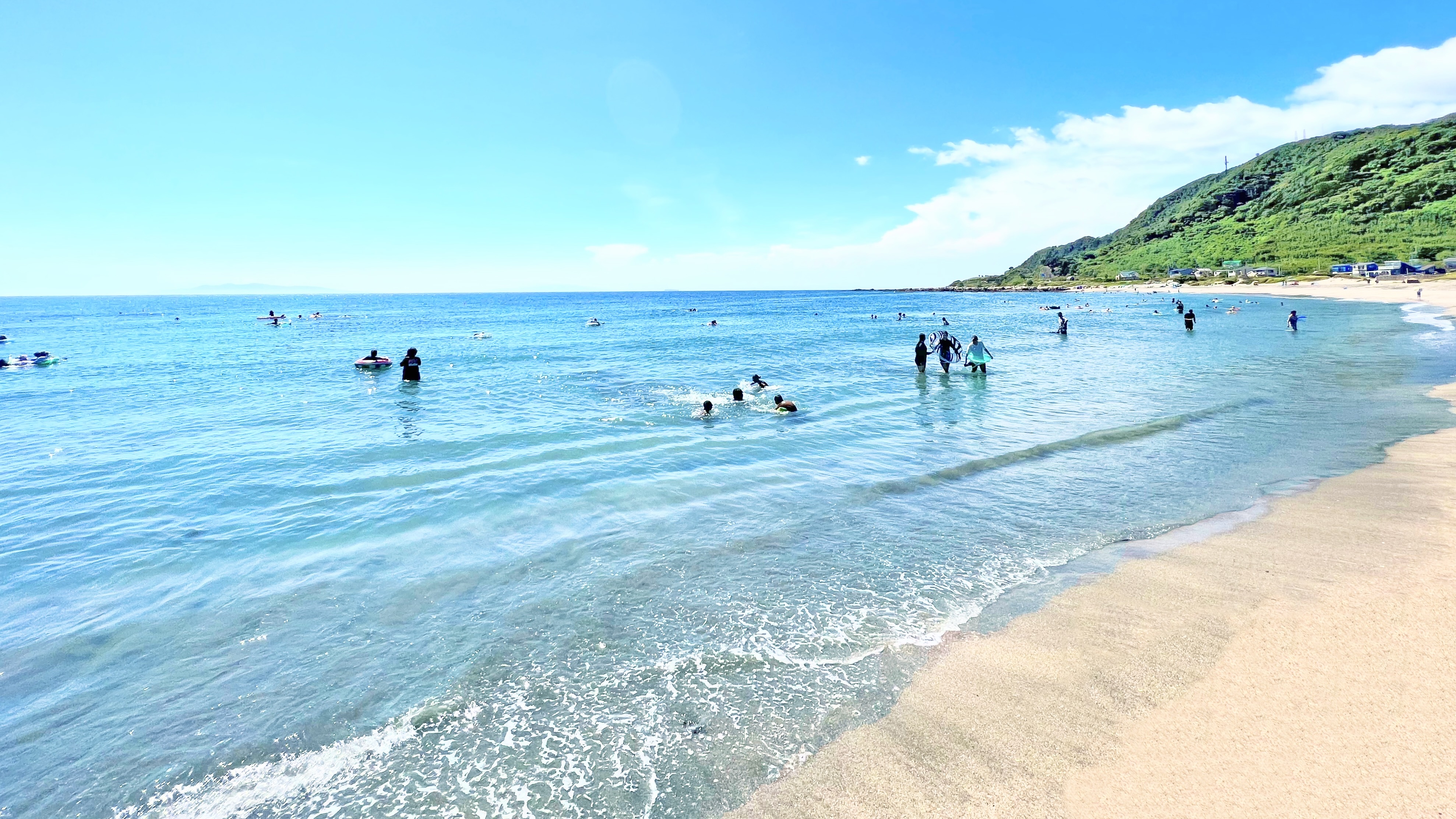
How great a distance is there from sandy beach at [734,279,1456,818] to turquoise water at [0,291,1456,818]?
25.5 inches

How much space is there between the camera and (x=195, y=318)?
10944 cm

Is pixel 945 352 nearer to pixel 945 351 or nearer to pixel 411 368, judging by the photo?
pixel 945 351

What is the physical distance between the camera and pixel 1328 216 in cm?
13862

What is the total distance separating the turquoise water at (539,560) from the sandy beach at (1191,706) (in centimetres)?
65

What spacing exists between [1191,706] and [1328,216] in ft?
622

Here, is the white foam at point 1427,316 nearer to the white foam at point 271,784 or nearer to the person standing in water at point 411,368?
the white foam at point 271,784

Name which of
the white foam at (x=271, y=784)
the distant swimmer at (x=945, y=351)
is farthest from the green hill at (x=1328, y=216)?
the white foam at (x=271, y=784)

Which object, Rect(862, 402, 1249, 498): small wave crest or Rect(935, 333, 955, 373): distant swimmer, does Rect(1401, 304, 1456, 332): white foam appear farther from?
Rect(862, 402, 1249, 498): small wave crest

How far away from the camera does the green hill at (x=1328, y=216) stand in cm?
11475

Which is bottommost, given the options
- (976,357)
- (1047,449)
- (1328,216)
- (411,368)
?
(1047,449)

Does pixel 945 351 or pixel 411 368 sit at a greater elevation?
pixel 945 351

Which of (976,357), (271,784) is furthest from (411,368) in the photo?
(271,784)

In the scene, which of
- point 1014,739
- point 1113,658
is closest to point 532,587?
point 1014,739

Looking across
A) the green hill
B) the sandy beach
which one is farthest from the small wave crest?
the green hill
